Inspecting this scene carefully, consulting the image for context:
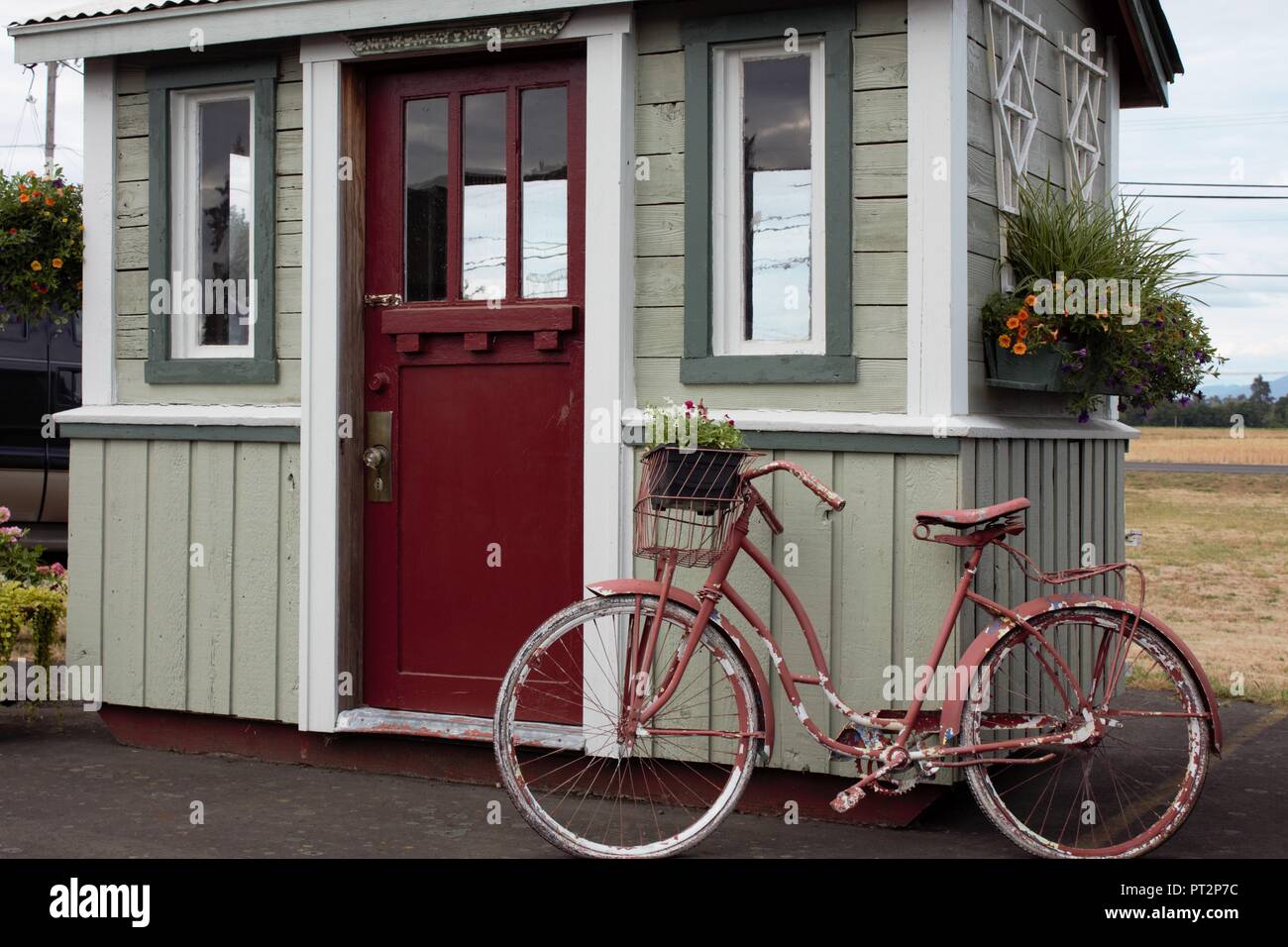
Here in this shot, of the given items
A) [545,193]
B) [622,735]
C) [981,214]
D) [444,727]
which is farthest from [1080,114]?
[444,727]

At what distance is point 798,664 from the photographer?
19.0 feet

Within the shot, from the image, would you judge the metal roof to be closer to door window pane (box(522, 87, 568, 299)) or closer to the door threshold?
door window pane (box(522, 87, 568, 299))

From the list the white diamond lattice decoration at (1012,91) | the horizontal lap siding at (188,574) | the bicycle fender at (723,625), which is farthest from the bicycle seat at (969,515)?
the horizontal lap siding at (188,574)

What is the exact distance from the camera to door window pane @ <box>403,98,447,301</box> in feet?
21.5

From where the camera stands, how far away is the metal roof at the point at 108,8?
665 cm

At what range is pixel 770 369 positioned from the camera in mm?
5852

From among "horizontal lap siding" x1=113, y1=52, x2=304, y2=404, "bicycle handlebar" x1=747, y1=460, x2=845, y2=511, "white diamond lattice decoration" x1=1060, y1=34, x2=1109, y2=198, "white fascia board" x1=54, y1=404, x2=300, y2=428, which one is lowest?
"bicycle handlebar" x1=747, y1=460, x2=845, y2=511

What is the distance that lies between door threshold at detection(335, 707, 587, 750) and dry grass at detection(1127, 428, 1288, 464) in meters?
32.3

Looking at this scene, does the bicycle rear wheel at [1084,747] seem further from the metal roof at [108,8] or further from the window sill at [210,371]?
the metal roof at [108,8]

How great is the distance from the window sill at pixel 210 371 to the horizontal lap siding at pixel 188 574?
0.93 ft

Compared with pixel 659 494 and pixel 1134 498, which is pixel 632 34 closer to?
pixel 659 494

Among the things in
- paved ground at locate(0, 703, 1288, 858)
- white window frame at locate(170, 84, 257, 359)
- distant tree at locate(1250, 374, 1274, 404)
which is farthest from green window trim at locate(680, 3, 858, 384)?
distant tree at locate(1250, 374, 1274, 404)
